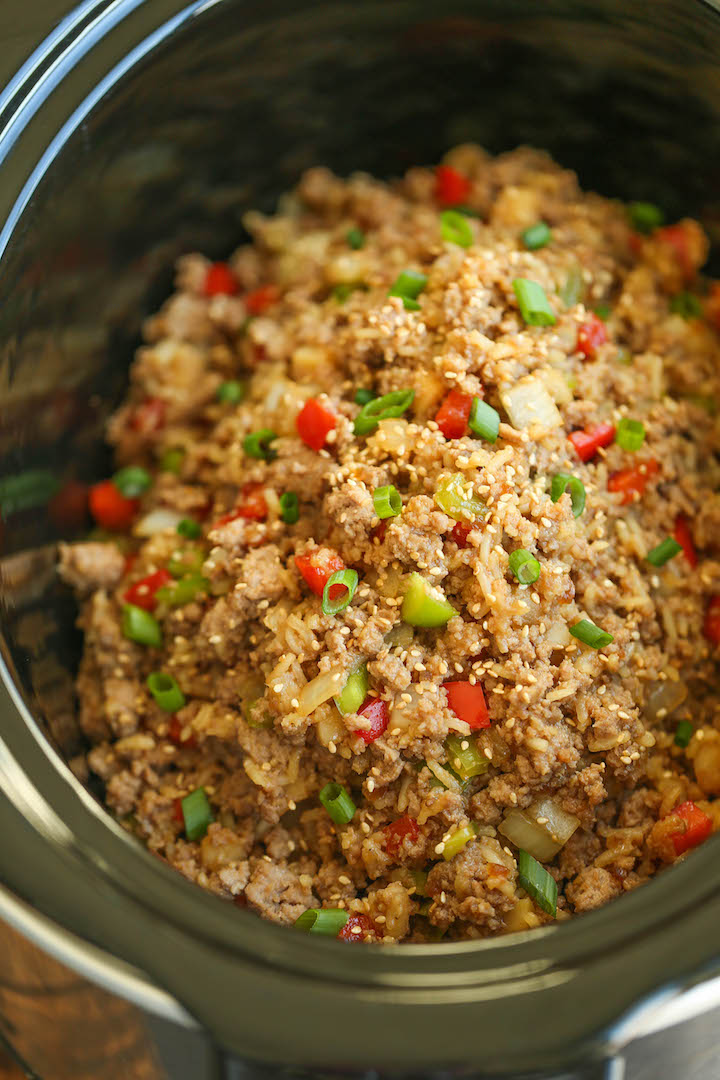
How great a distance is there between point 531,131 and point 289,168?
71cm

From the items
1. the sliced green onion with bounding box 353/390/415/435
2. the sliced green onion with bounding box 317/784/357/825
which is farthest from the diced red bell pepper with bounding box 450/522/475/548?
the sliced green onion with bounding box 317/784/357/825

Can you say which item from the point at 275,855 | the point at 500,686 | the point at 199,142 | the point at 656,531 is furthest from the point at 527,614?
the point at 199,142

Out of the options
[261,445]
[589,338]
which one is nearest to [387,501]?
[261,445]

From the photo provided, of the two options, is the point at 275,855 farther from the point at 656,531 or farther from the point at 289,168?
the point at 289,168

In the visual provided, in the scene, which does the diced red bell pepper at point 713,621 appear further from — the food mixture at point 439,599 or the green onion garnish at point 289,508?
the green onion garnish at point 289,508

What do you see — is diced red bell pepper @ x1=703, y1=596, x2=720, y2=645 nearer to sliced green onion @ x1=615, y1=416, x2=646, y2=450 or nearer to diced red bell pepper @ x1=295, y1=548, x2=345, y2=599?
sliced green onion @ x1=615, y1=416, x2=646, y2=450

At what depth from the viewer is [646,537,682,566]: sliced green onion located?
2.37m

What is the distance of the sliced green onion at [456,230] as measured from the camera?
2.70 m

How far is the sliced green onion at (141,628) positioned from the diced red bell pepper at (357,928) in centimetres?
82

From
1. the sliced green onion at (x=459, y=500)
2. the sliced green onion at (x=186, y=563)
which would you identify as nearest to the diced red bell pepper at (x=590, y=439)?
the sliced green onion at (x=459, y=500)

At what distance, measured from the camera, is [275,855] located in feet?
7.32

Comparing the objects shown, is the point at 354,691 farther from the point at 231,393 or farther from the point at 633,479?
the point at 231,393

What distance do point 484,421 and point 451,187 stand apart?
1.13 m

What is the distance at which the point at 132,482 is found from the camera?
2.92m
